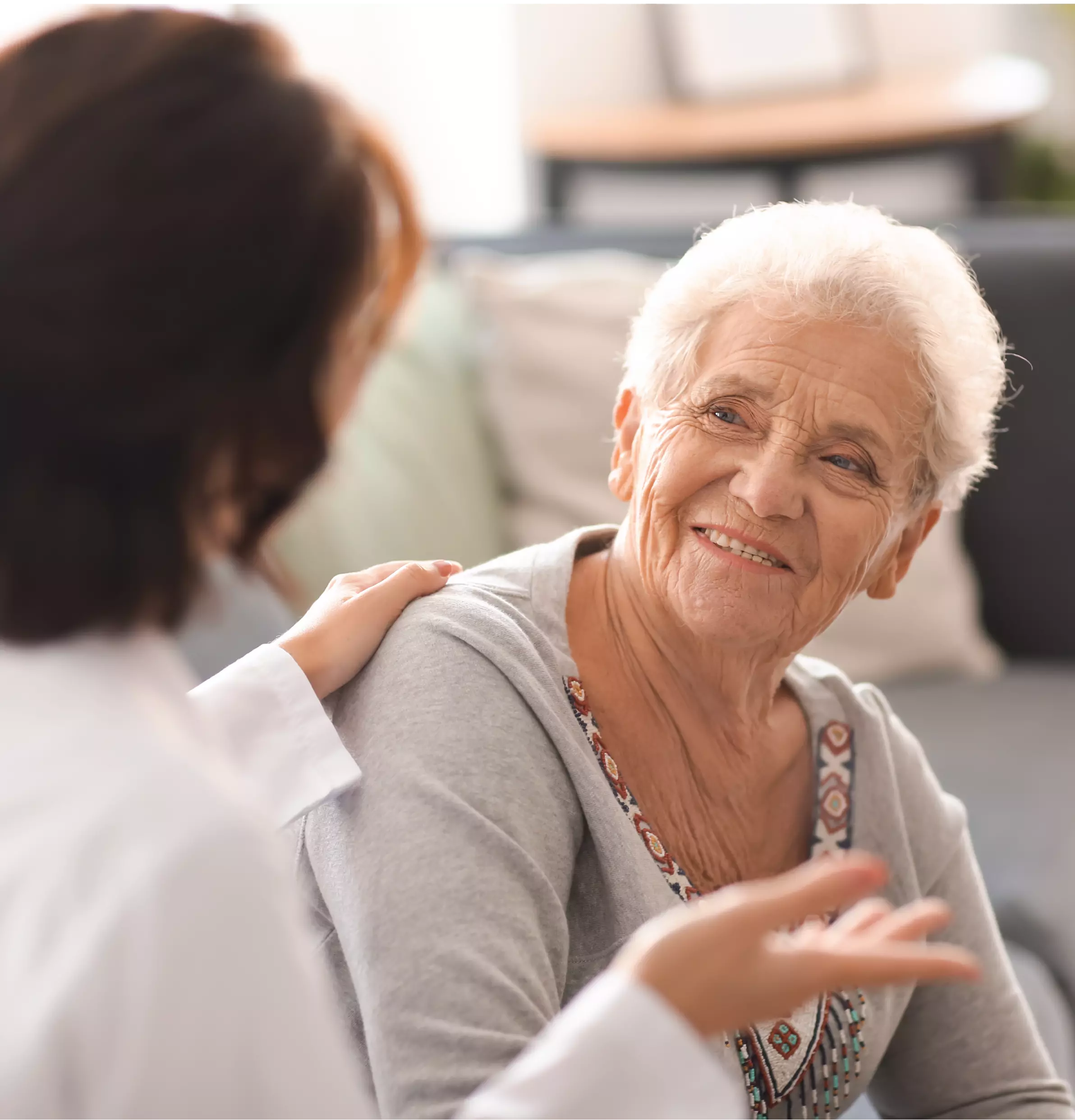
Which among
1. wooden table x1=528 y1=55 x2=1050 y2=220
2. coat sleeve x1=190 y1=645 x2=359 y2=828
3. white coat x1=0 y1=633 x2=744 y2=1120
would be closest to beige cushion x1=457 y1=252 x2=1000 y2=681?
coat sleeve x1=190 y1=645 x2=359 y2=828

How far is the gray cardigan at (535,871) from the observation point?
3.28 feet

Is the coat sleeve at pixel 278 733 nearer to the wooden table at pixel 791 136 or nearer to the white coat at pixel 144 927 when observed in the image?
the white coat at pixel 144 927

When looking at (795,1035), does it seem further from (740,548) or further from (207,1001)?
(207,1001)

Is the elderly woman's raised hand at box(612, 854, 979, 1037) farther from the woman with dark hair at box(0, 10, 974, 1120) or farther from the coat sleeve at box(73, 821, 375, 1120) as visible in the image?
the coat sleeve at box(73, 821, 375, 1120)

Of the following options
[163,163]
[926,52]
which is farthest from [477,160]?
[163,163]

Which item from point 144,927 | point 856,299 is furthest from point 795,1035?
point 144,927

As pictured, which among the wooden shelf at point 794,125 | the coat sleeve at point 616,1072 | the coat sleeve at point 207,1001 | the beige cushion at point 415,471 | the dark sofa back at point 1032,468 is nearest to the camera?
the coat sleeve at point 207,1001

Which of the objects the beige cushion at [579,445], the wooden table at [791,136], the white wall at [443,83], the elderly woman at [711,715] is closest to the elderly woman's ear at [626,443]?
the elderly woman at [711,715]

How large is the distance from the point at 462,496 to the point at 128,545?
1.72 metres

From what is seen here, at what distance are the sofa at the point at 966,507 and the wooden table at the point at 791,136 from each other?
1.31m

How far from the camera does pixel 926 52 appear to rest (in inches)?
204

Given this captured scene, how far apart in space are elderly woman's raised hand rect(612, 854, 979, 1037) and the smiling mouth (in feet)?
1.55

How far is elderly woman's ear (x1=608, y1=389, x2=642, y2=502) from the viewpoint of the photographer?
139 centimetres

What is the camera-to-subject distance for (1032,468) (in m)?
2.63
